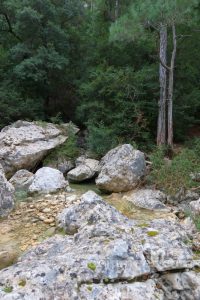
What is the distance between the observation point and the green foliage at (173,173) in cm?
675

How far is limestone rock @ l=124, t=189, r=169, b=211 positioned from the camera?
601cm

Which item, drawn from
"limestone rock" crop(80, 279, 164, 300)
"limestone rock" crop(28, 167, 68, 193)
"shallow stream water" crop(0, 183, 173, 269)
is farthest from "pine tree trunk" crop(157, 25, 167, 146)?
"limestone rock" crop(80, 279, 164, 300)

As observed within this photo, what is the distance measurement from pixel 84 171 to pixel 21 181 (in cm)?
160

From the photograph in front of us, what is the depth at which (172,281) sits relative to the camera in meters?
2.71

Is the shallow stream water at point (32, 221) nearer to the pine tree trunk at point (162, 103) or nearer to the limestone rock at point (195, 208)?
the limestone rock at point (195, 208)

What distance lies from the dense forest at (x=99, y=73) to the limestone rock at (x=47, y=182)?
2604mm

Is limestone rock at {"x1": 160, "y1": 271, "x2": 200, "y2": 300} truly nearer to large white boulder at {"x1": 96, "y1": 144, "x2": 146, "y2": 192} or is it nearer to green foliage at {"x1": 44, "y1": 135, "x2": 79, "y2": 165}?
large white boulder at {"x1": 96, "y1": 144, "x2": 146, "y2": 192}

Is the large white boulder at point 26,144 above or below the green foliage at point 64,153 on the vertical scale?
above

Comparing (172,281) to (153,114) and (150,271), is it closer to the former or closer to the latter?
(150,271)

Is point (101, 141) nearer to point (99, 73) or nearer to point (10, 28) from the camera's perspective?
point (99, 73)

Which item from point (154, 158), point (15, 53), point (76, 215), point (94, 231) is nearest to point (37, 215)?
point (76, 215)

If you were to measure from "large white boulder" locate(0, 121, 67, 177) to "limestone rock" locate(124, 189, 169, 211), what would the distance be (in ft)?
10.3

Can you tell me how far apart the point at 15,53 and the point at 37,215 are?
7.79 metres

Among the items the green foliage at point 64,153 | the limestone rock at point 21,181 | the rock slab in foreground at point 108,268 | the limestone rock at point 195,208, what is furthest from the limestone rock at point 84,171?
the rock slab in foreground at point 108,268
